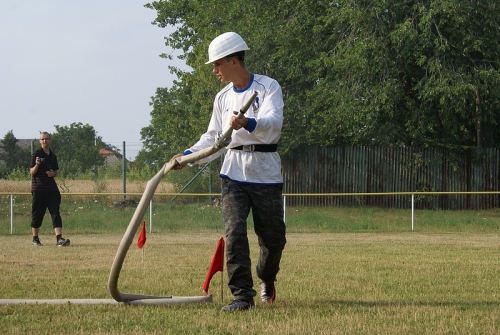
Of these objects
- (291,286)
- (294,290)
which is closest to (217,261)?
(294,290)

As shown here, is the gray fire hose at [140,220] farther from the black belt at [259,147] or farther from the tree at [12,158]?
the tree at [12,158]

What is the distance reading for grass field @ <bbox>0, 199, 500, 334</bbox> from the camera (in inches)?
237

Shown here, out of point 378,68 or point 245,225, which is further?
point 378,68

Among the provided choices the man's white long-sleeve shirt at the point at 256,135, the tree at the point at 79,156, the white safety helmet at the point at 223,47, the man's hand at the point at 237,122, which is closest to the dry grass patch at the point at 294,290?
the man's white long-sleeve shirt at the point at 256,135

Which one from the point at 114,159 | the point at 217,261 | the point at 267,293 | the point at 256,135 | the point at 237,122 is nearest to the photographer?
the point at 237,122

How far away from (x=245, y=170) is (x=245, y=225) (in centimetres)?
43

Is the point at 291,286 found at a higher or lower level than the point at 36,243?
higher

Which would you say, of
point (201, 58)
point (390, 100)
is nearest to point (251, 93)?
point (390, 100)

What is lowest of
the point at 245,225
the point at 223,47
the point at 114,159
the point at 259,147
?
the point at 245,225

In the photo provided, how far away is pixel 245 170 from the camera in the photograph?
683 centimetres

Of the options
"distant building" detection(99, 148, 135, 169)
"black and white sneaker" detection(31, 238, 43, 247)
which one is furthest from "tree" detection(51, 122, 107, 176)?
"black and white sneaker" detection(31, 238, 43, 247)

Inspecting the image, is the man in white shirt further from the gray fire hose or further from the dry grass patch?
the dry grass patch

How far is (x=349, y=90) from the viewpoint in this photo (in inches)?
1137

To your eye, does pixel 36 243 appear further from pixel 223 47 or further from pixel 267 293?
pixel 223 47
